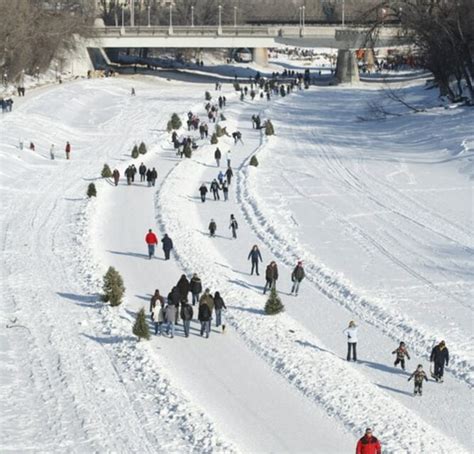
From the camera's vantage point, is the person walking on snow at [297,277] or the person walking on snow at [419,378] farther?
the person walking on snow at [297,277]

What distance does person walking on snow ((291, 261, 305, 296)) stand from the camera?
21.0 meters

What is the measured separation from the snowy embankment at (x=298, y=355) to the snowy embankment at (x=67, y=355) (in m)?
2.24

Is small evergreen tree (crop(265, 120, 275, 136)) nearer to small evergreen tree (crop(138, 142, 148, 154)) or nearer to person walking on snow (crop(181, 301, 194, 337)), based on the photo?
small evergreen tree (crop(138, 142, 148, 154))

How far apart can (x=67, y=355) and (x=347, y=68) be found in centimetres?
6829

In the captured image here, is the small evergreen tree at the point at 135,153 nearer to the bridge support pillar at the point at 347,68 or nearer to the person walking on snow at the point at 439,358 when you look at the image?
the person walking on snow at the point at 439,358

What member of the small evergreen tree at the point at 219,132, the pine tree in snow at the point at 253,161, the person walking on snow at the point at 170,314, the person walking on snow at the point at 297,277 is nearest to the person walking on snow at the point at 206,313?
the person walking on snow at the point at 170,314

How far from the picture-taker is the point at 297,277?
2108cm

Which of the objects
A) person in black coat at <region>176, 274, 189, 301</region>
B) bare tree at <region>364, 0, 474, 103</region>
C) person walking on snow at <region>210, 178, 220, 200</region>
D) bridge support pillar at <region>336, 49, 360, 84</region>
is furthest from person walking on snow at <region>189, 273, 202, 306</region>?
bridge support pillar at <region>336, 49, 360, 84</region>

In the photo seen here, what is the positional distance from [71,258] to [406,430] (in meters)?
12.2

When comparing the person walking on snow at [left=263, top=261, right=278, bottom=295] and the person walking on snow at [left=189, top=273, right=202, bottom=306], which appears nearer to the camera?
the person walking on snow at [left=189, top=273, right=202, bottom=306]

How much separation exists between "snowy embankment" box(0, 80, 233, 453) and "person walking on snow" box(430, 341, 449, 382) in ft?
14.5

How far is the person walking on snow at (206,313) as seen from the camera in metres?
18.0

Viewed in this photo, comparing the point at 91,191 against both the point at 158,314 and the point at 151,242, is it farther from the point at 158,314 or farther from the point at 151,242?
the point at 158,314

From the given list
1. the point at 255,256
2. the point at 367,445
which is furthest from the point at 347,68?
the point at 367,445
